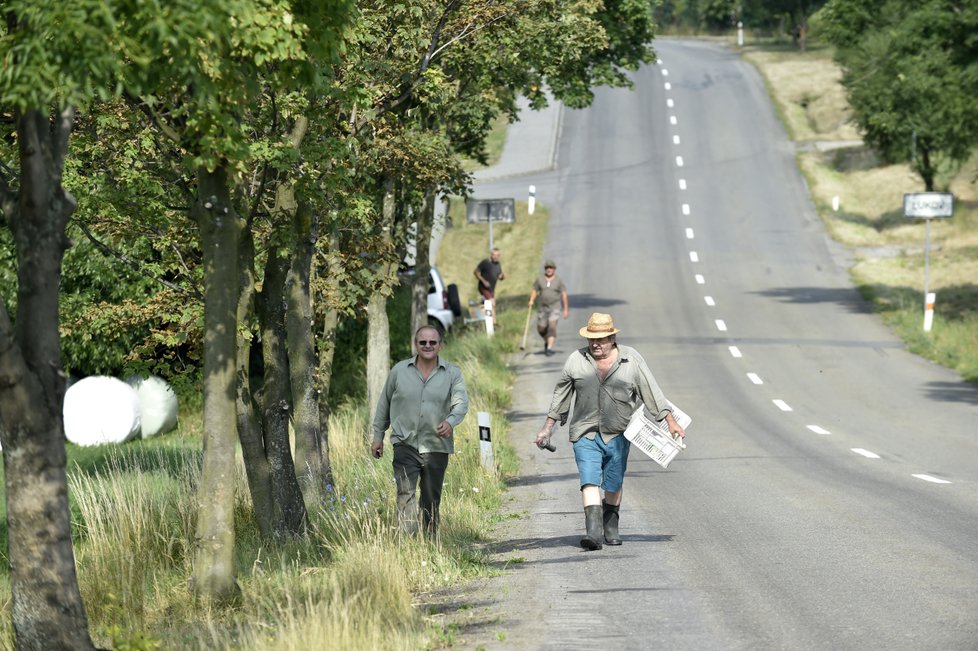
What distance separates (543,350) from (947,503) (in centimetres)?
1698

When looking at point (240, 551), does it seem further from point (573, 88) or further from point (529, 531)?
point (573, 88)

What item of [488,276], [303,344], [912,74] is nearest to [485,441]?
[303,344]

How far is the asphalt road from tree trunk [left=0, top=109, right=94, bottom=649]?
220 centimetres

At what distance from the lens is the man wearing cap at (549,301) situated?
1150 inches

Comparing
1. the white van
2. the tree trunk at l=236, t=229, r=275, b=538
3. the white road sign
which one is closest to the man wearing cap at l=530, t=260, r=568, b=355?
the white van

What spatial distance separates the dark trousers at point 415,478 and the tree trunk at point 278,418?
1164 millimetres

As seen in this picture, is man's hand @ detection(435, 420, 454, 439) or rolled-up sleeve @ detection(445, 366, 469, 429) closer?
man's hand @ detection(435, 420, 454, 439)

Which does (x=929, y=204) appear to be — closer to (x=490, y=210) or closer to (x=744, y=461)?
(x=490, y=210)

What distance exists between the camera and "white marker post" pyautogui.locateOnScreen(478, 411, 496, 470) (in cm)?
1542

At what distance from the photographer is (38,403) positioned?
747cm

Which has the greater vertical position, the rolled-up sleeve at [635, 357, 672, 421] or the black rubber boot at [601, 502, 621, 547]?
the rolled-up sleeve at [635, 357, 672, 421]

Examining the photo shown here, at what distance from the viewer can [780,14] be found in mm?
87625

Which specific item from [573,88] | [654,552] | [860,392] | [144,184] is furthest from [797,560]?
[573,88]

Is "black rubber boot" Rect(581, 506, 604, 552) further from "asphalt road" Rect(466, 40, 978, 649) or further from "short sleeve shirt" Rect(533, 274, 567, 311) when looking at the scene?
"short sleeve shirt" Rect(533, 274, 567, 311)
